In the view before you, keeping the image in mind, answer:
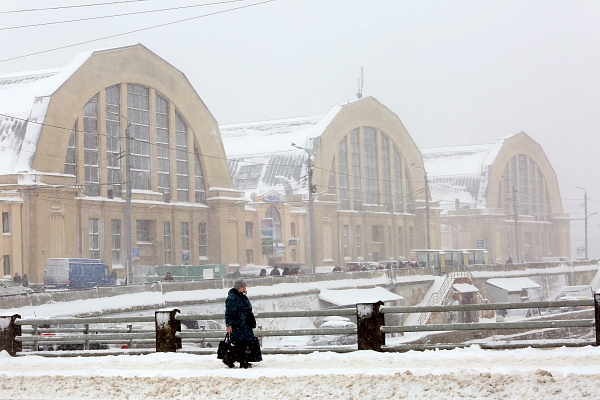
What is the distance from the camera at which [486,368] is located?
45.0 ft

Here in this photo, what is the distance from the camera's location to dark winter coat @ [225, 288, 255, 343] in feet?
51.2

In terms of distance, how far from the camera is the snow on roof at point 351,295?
4931 cm

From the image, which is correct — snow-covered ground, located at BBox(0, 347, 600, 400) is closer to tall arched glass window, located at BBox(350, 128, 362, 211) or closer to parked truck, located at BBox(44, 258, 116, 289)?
parked truck, located at BBox(44, 258, 116, 289)

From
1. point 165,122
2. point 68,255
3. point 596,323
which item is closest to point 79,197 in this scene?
point 68,255

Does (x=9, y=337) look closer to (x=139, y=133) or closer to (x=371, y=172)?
(x=139, y=133)

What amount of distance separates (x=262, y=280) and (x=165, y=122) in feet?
64.3

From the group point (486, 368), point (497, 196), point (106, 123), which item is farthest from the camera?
point (497, 196)

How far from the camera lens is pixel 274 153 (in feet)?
267

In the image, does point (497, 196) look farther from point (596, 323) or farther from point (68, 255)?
point (596, 323)

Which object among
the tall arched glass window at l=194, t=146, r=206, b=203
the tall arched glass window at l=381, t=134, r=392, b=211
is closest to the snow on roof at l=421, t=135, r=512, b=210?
the tall arched glass window at l=381, t=134, r=392, b=211

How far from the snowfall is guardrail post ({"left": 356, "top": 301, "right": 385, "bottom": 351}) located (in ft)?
1.13

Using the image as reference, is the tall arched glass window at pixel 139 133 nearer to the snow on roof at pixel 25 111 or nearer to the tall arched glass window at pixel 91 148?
the tall arched glass window at pixel 91 148

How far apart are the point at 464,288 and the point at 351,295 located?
13.8m

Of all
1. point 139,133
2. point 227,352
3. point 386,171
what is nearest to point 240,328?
point 227,352
